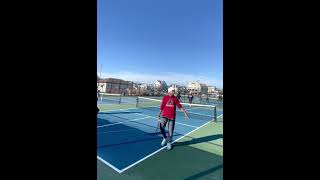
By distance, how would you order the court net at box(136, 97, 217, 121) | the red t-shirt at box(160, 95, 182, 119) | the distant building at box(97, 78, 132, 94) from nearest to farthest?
the red t-shirt at box(160, 95, 182, 119) < the court net at box(136, 97, 217, 121) < the distant building at box(97, 78, 132, 94)

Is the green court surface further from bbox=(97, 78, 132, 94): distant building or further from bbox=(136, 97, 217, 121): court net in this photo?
bbox=(97, 78, 132, 94): distant building

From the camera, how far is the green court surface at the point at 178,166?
4625 millimetres

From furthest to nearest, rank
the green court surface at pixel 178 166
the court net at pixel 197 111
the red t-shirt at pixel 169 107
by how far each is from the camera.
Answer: the court net at pixel 197 111, the red t-shirt at pixel 169 107, the green court surface at pixel 178 166

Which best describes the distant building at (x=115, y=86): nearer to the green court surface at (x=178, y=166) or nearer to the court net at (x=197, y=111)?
the court net at (x=197, y=111)

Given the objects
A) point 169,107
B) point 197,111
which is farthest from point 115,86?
point 169,107

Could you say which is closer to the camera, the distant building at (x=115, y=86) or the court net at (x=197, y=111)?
the court net at (x=197, y=111)

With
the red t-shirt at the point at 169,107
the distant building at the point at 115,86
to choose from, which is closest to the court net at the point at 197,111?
the red t-shirt at the point at 169,107

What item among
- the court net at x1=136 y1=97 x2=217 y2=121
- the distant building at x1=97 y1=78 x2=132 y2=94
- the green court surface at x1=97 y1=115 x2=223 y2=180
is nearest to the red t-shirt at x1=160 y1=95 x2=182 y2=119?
the green court surface at x1=97 y1=115 x2=223 y2=180

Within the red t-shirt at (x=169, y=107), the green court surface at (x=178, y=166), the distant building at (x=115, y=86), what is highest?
the distant building at (x=115, y=86)

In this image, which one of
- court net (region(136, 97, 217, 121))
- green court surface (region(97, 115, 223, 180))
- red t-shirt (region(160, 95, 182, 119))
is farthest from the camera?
court net (region(136, 97, 217, 121))

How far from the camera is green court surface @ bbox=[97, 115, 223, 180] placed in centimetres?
462
